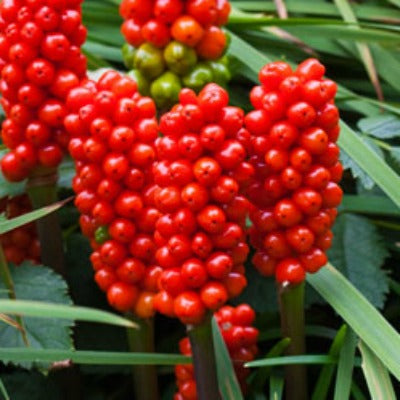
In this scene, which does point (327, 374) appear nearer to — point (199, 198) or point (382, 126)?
point (199, 198)

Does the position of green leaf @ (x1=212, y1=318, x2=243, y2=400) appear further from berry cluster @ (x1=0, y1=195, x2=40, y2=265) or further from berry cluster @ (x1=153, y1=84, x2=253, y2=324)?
berry cluster @ (x1=0, y1=195, x2=40, y2=265)

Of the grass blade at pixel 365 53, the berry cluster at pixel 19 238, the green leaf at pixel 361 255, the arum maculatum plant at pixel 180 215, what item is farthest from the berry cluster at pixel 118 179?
the grass blade at pixel 365 53

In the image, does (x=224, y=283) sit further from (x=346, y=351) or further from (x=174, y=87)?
(x=174, y=87)

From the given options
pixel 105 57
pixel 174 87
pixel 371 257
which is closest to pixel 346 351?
pixel 371 257

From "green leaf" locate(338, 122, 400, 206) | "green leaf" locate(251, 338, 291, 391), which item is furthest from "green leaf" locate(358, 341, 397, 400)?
"green leaf" locate(338, 122, 400, 206)

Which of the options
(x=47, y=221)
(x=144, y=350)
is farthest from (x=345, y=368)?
(x=47, y=221)

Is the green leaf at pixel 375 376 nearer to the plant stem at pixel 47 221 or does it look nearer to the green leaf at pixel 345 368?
the green leaf at pixel 345 368
